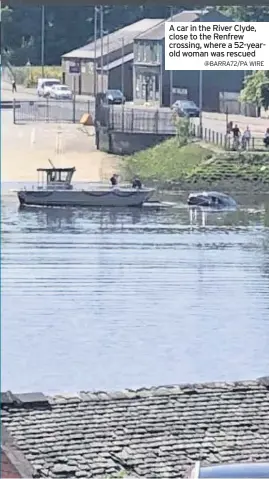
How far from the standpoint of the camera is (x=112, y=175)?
319 centimetres

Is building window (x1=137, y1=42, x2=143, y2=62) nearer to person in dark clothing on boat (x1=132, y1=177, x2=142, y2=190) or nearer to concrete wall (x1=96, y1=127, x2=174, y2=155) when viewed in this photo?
concrete wall (x1=96, y1=127, x2=174, y2=155)

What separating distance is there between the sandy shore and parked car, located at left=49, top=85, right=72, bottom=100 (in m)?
0.08

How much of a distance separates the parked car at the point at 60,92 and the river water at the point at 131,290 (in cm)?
30

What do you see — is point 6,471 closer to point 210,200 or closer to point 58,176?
point 58,176

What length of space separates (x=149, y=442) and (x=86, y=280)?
0.94m

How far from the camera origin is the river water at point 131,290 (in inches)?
124

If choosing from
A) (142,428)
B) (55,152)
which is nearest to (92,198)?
(55,152)

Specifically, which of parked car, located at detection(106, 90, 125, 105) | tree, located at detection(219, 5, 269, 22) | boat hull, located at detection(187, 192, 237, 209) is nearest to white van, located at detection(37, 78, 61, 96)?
parked car, located at detection(106, 90, 125, 105)

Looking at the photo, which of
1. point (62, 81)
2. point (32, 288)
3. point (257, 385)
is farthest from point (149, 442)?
point (62, 81)

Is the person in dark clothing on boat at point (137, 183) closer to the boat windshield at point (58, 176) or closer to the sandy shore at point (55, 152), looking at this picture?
the sandy shore at point (55, 152)

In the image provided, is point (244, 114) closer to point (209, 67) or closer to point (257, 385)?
point (209, 67)

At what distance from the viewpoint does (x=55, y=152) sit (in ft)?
9.76

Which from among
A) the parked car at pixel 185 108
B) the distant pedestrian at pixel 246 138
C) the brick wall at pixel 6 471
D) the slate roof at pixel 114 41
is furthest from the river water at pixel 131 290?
the brick wall at pixel 6 471

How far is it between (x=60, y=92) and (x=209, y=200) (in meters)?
0.52
